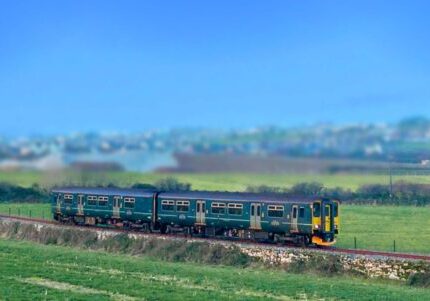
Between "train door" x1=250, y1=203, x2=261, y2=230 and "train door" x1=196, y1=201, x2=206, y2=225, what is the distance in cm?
438

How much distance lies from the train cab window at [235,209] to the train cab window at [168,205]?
231 inches

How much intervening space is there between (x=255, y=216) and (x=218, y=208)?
330cm

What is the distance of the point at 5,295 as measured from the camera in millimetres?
29453

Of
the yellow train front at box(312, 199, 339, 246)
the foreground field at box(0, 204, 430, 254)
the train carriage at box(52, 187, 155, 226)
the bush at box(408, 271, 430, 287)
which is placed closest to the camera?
Result: the bush at box(408, 271, 430, 287)

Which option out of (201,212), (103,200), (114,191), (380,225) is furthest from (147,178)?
(380,225)

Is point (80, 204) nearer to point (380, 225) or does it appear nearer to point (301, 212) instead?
point (301, 212)

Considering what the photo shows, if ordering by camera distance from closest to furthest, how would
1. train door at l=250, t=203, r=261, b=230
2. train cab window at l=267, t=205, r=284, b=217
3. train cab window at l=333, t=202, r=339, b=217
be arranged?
1. train cab window at l=267, t=205, r=284, b=217
2. train cab window at l=333, t=202, r=339, b=217
3. train door at l=250, t=203, r=261, b=230

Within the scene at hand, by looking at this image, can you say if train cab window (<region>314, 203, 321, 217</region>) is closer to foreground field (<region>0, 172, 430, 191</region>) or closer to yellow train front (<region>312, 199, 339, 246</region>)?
yellow train front (<region>312, 199, 339, 246</region>)

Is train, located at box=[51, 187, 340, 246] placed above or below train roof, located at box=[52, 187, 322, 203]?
below

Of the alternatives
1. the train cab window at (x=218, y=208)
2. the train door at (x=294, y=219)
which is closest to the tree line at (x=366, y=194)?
the train cab window at (x=218, y=208)

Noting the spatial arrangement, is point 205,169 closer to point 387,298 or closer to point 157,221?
point 387,298

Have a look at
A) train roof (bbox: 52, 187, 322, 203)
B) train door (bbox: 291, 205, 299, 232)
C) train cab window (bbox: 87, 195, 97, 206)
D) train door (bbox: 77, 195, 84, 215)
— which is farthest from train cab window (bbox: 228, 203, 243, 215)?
train door (bbox: 77, 195, 84, 215)

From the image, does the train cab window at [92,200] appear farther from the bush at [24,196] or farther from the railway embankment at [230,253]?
the bush at [24,196]

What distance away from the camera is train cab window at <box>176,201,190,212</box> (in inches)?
1960
